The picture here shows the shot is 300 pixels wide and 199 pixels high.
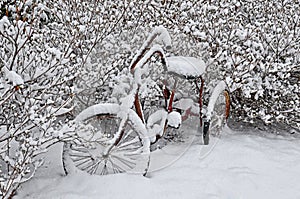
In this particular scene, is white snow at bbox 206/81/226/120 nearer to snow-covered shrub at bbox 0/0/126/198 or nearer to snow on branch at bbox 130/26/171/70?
snow on branch at bbox 130/26/171/70

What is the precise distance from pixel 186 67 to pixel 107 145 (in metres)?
1.14

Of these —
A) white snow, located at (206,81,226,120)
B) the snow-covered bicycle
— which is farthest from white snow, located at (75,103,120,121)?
white snow, located at (206,81,226,120)

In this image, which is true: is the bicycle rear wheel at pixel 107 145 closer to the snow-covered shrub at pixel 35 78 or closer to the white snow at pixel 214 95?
the snow-covered shrub at pixel 35 78

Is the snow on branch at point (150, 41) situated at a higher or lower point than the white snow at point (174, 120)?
higher

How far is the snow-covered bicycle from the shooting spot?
354 cm

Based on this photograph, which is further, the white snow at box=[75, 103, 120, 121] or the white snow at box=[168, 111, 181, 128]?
the white snow at box=[168, 111, 181, 128]

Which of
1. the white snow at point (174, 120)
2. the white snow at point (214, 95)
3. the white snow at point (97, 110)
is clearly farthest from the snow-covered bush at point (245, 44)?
the white snow at point (97, 110)

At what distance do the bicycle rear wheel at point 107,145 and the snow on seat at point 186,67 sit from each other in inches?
26.5

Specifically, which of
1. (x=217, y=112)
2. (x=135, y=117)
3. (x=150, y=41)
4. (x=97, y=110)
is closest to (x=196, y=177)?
(x=135, y=117)

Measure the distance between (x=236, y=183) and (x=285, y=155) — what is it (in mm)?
1095

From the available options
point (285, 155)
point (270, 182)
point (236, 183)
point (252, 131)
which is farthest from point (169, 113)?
point (252, 131)

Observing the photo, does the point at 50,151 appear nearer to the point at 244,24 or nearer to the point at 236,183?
the point at 236,183

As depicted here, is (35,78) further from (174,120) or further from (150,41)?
(174,120)

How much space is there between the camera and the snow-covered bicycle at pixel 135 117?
3.54m
